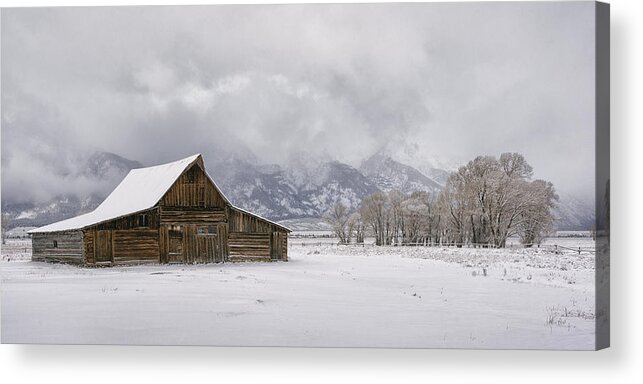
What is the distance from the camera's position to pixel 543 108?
372 inches

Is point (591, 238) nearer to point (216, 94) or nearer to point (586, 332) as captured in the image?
point (586, 332)

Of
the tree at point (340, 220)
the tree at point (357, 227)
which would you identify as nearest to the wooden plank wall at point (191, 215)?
the tree at point (340, 220)

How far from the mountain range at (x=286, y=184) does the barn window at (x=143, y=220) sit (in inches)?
38.3

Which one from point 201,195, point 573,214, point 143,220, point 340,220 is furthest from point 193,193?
point 573,214

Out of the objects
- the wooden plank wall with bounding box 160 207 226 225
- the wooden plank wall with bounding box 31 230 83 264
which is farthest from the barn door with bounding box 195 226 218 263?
the wooden plank wall with bounding box 31 230 83 264

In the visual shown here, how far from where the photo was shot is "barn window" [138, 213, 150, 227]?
11.1 m

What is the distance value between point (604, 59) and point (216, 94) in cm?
507

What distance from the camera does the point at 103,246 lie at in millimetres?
10977

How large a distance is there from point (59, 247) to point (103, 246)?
0.68 metres

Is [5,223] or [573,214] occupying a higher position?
[573,214]

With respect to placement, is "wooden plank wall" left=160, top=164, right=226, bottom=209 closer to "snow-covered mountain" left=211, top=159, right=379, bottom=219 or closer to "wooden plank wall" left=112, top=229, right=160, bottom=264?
"snow-covered mountain" left=211, top=159, right=379, bottom=219

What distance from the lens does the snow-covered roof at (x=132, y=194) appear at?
399 inches

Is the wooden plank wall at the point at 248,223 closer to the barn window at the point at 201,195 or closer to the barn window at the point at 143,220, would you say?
the barn window at the point at 201,195

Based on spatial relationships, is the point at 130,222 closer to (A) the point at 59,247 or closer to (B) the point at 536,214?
(A) the point at 59,247
